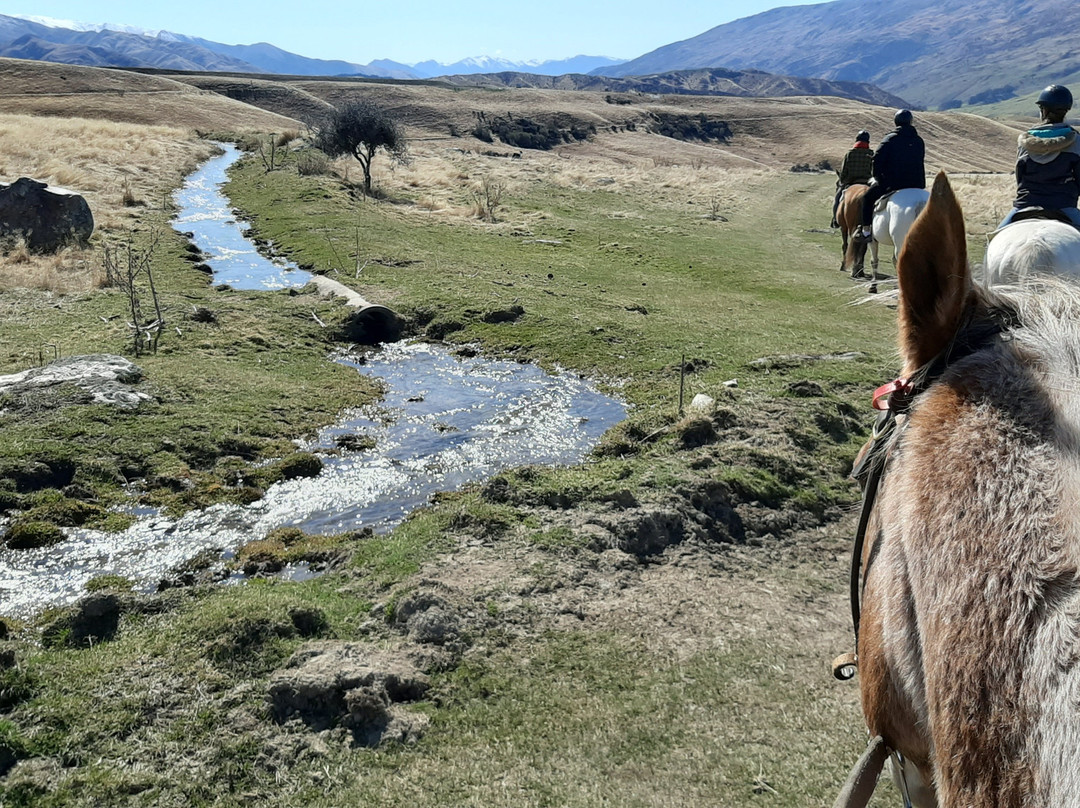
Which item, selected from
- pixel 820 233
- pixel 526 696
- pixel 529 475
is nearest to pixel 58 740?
pixel 526 696

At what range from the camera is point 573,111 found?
99.5 m

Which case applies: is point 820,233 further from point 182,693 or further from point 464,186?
point 182,693

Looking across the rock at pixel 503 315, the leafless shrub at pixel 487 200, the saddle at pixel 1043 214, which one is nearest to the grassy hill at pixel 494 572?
the rock at pixel 503 315

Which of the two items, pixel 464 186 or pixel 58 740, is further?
pixel 464 186

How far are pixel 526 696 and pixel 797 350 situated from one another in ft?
40.6

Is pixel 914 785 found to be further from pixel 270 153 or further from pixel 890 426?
pixel 270 153

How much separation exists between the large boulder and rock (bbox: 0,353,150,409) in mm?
12151

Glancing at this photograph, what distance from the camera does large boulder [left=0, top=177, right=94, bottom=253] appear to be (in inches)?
904

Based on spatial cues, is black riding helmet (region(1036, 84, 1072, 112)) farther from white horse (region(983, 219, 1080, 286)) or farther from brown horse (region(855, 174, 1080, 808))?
brown horse (region(855, 174, 1080, 808))

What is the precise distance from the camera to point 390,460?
39.5 ft

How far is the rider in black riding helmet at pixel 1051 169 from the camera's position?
7004mm

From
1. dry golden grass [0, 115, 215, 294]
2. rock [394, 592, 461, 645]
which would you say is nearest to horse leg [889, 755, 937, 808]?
rock [394, 592, 461, 645]

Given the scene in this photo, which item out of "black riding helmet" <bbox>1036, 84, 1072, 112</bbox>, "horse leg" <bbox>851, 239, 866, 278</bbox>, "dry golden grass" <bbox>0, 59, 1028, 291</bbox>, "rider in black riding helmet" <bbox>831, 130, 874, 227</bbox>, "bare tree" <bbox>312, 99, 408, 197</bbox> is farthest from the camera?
"bare tree" <bbox>312, 99, 408, 197</bbox>

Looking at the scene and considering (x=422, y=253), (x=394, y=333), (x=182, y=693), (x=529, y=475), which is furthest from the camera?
(x=422, y=253)
